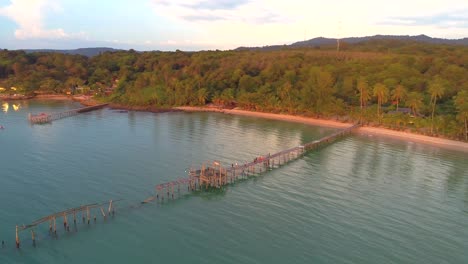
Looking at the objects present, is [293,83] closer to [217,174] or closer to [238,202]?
[217,174]

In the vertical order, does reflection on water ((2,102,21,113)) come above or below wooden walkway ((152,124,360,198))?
above

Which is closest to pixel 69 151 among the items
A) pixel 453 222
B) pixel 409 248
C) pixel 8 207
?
pixel 8 207

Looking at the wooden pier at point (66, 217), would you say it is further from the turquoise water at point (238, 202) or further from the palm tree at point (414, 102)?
the palm tree at point (414, 102)

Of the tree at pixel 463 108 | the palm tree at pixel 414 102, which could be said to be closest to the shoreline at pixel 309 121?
the tree at pixel 463 108

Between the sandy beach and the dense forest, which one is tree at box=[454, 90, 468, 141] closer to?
the dense forest

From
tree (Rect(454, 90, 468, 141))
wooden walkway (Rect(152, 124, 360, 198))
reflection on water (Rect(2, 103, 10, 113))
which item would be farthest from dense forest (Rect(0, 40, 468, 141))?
wooden walkway (Rect(152, 124, 360, 198))

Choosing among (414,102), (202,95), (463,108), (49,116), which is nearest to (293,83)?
(202,95)
